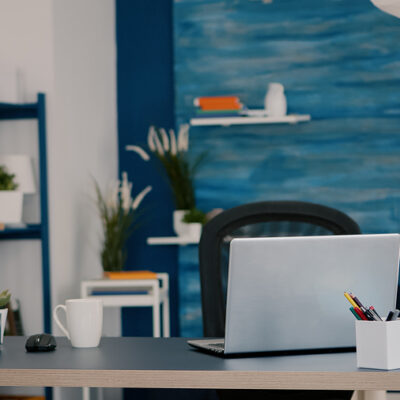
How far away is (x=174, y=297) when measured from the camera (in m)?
4.26

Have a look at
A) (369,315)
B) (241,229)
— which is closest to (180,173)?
(241,229)

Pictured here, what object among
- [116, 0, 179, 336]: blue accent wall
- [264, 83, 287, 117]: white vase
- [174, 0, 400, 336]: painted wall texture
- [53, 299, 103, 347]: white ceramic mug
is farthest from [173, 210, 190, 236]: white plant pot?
[53, 299, 103, 347]: white ceramic mug

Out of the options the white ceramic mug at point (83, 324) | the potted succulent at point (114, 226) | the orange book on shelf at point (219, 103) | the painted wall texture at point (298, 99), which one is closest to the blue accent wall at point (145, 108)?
the painted wall texture at point (298, 99)

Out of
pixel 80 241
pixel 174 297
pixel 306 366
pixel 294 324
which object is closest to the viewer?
pixel 306 366

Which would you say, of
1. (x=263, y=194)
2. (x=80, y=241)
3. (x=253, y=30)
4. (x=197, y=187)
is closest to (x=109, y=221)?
(x=80, y=241)

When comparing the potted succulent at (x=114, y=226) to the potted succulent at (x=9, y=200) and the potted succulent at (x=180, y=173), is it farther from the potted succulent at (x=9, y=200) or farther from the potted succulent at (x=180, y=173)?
the potted succulent at (x=9, y=200)

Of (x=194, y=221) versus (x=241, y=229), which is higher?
(x=241, y=229)

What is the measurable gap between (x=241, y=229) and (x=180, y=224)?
70.5 inches

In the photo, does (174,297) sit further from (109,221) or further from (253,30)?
(253,30)

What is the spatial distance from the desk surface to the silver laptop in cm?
4

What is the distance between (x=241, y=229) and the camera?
7.13ft

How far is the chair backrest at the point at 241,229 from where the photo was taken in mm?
2092

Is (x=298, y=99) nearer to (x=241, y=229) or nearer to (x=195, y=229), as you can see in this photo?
(x=195, y=229)

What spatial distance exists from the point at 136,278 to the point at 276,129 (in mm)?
1130
